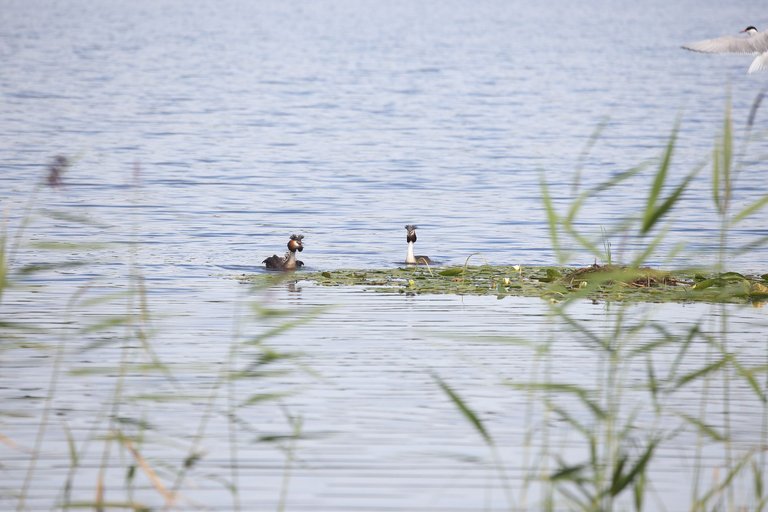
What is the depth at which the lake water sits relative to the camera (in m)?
7.88

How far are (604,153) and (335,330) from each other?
787 inches

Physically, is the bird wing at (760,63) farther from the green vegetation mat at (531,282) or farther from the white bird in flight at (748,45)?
the green vegetation mat at (531,282)

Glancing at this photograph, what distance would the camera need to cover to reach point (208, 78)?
51969 millimetres

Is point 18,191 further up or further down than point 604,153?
further down

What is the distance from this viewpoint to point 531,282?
13836mm

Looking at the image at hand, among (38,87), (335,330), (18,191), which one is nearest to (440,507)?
(335,330)

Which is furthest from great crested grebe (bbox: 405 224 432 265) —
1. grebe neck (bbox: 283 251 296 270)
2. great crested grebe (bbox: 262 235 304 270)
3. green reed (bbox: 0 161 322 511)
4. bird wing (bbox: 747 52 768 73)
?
bird wing (bbox: 747 52 768 73)

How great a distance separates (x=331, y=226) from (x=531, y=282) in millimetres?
6712

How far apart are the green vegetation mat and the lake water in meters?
0.29

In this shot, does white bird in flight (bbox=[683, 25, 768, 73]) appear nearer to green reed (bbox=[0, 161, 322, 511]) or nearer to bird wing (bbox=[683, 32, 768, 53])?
bird wing (bbox=[683, 32, 768, 53])

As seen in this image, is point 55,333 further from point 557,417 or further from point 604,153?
point 604,153

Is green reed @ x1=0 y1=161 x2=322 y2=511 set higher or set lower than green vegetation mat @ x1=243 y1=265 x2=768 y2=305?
lower

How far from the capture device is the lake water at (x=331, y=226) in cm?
788

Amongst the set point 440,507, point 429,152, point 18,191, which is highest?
point 429,152
